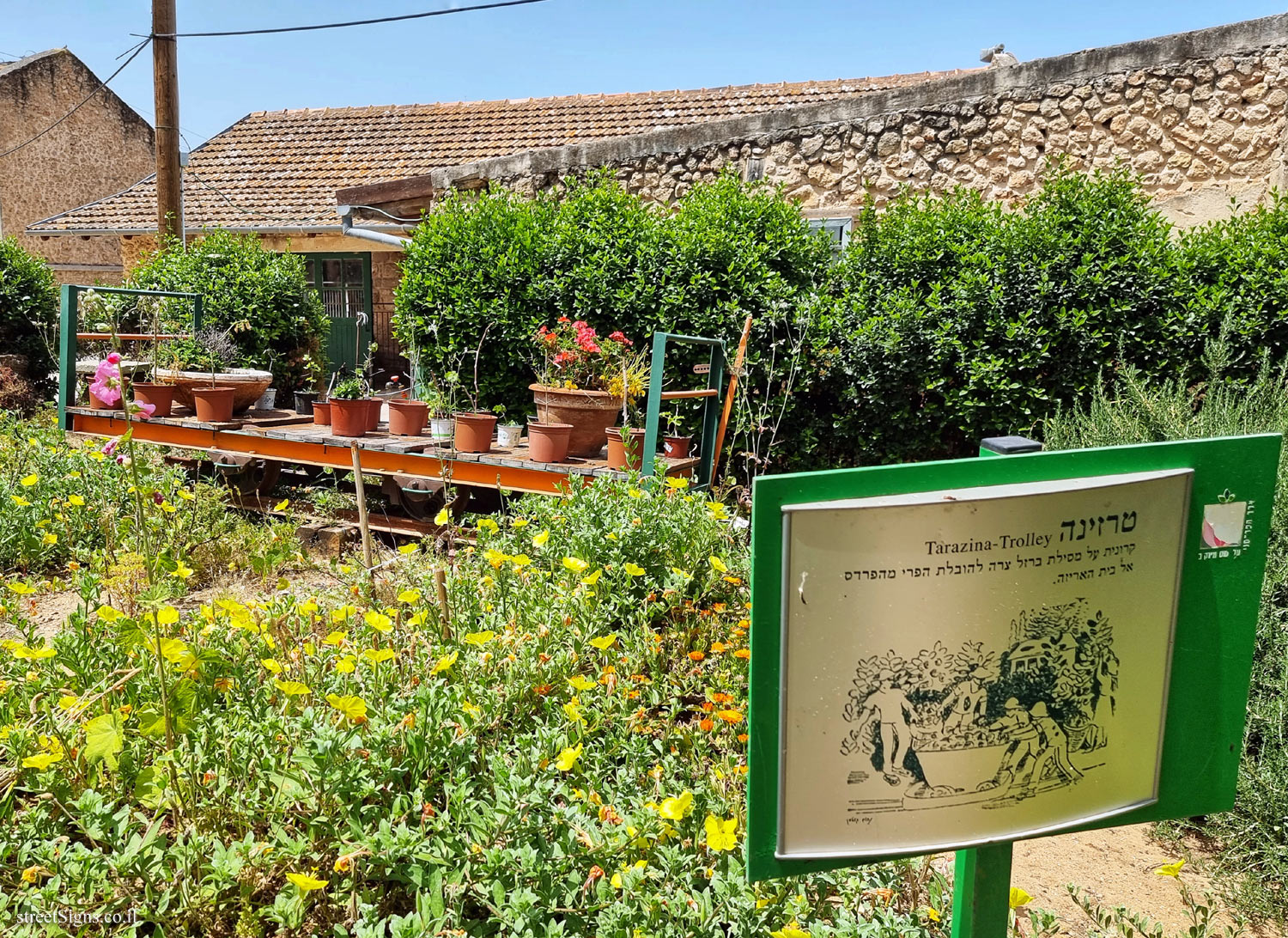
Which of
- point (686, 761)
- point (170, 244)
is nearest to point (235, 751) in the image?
point (686, 761)

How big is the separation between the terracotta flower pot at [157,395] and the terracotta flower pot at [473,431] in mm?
2619

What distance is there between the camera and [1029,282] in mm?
6301

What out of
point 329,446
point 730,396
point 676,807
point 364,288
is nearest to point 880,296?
point 730,396

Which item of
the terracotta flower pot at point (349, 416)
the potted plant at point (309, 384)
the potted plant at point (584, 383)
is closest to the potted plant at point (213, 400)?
the potted plant at point (309, 384)

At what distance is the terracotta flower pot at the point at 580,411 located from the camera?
5.57 m

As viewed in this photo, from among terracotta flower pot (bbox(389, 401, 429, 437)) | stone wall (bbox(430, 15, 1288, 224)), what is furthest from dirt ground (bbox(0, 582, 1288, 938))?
stone wall (bbox(430, 15, 1288, 224))

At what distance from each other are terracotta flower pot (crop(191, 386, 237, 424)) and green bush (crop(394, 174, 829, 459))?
4.86 ft

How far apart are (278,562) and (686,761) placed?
331cm

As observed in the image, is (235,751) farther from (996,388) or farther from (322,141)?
(322,141)

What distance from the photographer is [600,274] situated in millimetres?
7008

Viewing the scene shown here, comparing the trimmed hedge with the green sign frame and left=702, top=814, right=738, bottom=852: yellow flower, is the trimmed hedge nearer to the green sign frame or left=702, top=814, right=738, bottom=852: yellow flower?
left=702, top=814, right=738, bottom=852: yellow flower

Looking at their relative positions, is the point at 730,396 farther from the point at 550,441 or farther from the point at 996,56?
the point at 996,56

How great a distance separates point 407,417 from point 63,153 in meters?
19.7

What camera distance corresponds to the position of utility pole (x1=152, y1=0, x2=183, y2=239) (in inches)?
372
